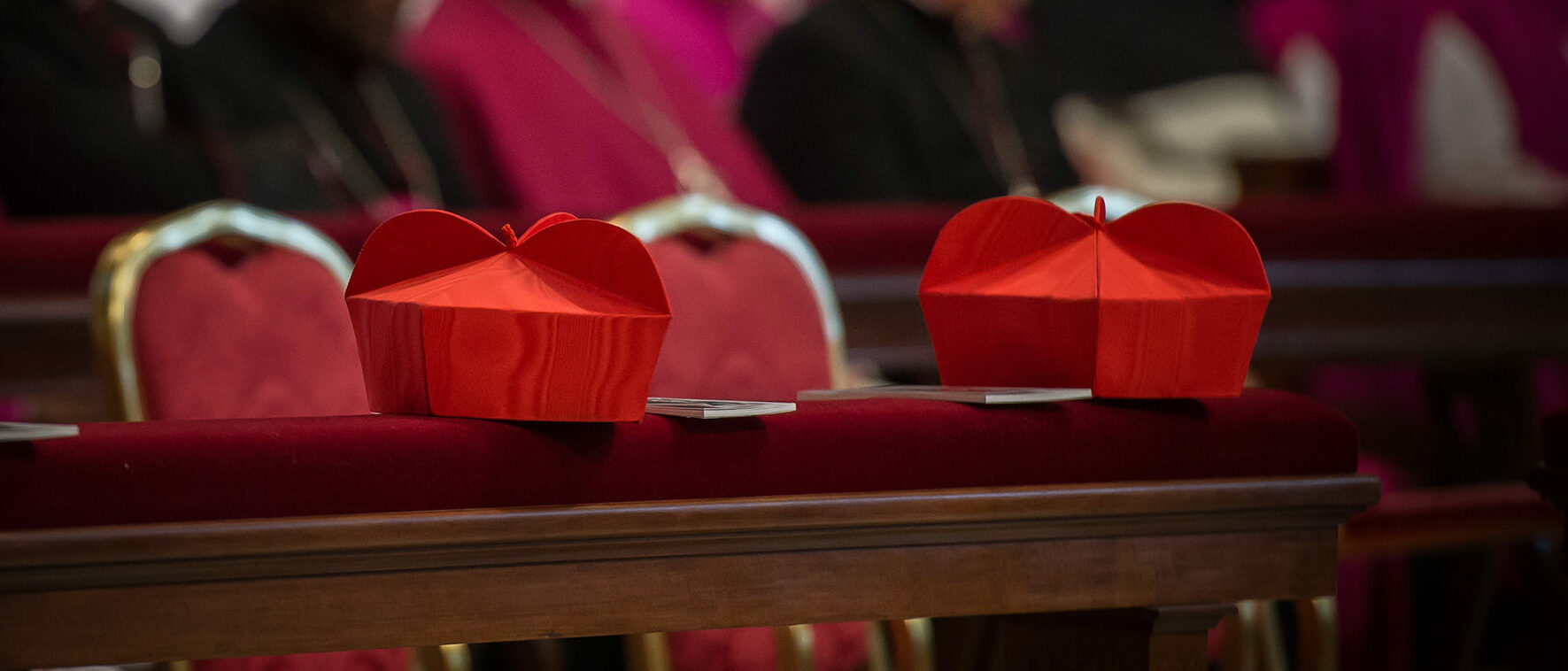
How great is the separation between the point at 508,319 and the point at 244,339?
619mm

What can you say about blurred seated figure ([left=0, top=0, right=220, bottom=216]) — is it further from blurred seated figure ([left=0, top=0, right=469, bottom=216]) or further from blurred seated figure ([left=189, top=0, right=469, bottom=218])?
blurred seated figure ([left=189, top=0, right=469, bottom=218])

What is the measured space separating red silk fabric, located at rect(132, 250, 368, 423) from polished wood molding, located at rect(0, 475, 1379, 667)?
57 cm

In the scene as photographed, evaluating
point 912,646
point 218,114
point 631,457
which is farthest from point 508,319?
point 218,114

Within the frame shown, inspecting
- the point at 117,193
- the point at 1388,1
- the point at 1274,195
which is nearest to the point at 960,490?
the point at 117,193

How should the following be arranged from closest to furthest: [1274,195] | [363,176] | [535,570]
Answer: [535,570] < [363,176] < [1274,195]

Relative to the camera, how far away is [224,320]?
1.30 meters

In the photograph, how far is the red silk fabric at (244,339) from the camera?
1263 millimetres

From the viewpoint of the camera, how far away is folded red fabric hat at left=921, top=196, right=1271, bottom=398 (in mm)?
900

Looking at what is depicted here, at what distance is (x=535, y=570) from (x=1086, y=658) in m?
0.35

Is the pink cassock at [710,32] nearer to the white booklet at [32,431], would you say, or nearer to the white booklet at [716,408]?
the white booklet at [716,408]

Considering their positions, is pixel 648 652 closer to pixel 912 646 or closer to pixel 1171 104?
pixel 912 646

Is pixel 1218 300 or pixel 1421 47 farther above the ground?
pixel 1421 47

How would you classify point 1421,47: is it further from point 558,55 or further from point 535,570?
point 535,570

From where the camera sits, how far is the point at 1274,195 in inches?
132
